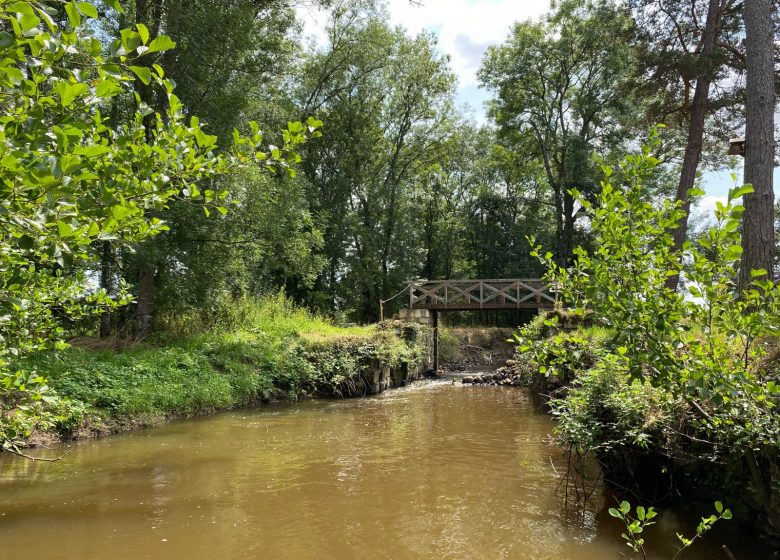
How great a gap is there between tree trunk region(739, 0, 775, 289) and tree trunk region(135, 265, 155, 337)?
10368 mm

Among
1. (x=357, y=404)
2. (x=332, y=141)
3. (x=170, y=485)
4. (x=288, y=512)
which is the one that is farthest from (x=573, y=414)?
(x=332, y=141)

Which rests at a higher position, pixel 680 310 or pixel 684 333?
pixel 680 310

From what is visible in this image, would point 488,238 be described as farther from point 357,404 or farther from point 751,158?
point 751,158

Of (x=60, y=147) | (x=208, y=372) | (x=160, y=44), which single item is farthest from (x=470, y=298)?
(x=60, y=147)

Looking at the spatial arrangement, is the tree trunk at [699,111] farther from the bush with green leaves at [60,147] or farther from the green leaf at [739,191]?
the bush with green leaves at [60,147]

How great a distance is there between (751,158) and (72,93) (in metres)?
7.17

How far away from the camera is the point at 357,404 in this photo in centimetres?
1102

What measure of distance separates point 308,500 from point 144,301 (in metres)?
7.67

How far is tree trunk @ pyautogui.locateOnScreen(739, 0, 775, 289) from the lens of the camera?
5.98 metres

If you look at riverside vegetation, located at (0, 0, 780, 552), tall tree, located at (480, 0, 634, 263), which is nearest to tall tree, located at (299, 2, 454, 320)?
riverside vegetation, located at (0, 0, 780, 552)

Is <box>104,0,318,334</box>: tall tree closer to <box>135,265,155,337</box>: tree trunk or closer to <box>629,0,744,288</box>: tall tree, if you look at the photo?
<box>135,265,155,337</box>: tree trunk

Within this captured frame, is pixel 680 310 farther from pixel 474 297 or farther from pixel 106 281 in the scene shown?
pixel 474 297

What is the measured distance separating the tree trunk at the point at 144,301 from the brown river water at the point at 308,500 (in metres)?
3.41

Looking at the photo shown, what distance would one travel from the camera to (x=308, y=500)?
474 centimetres
